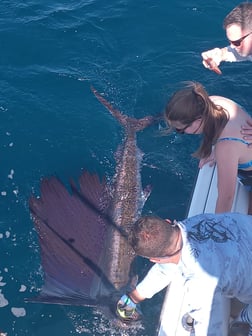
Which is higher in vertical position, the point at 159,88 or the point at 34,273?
the point at 159,88

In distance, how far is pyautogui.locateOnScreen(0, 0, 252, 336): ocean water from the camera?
12.1 feet

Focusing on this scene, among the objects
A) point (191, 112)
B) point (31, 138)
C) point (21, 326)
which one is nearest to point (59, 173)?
point (31, 138)

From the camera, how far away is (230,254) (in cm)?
209

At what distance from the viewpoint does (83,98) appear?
5152mm

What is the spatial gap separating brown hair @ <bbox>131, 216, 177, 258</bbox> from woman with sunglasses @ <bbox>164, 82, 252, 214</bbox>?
2.10 feet

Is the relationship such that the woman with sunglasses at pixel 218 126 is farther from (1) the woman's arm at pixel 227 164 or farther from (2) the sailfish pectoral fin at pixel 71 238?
(2) the sailfish pectoral fin at pixel 71 238

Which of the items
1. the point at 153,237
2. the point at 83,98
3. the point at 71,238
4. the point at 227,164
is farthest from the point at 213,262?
the point at 83,98

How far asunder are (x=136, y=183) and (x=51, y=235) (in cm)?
92

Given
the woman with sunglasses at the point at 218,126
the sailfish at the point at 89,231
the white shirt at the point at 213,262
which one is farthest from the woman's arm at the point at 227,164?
the sailfish at the point at 89,231

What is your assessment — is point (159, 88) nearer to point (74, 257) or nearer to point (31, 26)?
point (31, 26)

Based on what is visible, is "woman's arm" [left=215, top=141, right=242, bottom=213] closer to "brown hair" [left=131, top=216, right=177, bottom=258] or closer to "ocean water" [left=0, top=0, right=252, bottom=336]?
"brown hair" [left=131, top=216, right=177, bottom=258]

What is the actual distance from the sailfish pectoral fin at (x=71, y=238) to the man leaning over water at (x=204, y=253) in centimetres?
142

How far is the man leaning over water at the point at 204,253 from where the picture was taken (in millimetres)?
2064

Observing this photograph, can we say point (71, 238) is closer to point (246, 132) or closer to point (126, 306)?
point (126, 306)
